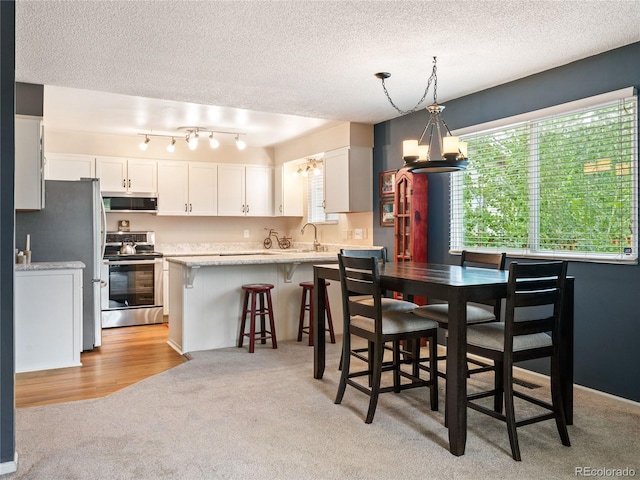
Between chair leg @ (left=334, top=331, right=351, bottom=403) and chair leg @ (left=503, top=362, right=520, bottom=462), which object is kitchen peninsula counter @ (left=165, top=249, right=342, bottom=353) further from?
chair leg @ (left=503, top=362, right=520, bottom=462)

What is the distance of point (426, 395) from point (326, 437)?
0.96 m

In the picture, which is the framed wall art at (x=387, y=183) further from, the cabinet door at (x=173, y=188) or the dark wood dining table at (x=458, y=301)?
the cabinet door at (x=173, y=188)

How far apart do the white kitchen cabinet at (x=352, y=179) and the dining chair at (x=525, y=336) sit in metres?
3.07

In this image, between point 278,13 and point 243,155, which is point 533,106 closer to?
point 278,13

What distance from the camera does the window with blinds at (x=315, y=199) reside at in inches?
279

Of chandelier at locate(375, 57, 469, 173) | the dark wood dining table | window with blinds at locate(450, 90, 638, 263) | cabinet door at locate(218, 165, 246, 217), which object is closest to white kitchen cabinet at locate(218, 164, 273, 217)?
cabinet door at locate(218, 165, 246, 217)

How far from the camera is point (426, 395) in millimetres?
3365

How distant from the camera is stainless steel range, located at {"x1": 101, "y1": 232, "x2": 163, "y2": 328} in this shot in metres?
6.01

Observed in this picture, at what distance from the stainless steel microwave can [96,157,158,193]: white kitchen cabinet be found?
0.22 feet

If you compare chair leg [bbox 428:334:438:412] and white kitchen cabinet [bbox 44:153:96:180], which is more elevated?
white kitchen cabinet [bbox 44:153:96:180]

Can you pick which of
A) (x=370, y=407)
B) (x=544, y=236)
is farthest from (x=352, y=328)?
(x=544, y=236)

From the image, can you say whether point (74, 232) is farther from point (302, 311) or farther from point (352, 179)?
point (352, 179)

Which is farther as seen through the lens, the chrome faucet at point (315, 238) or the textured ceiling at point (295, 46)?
the chrome faucet at point (315, 238)

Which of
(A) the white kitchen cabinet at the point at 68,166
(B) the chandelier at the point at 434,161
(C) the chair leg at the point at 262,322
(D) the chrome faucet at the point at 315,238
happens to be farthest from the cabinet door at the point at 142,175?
(B) the chandelier at the point at 434,161
